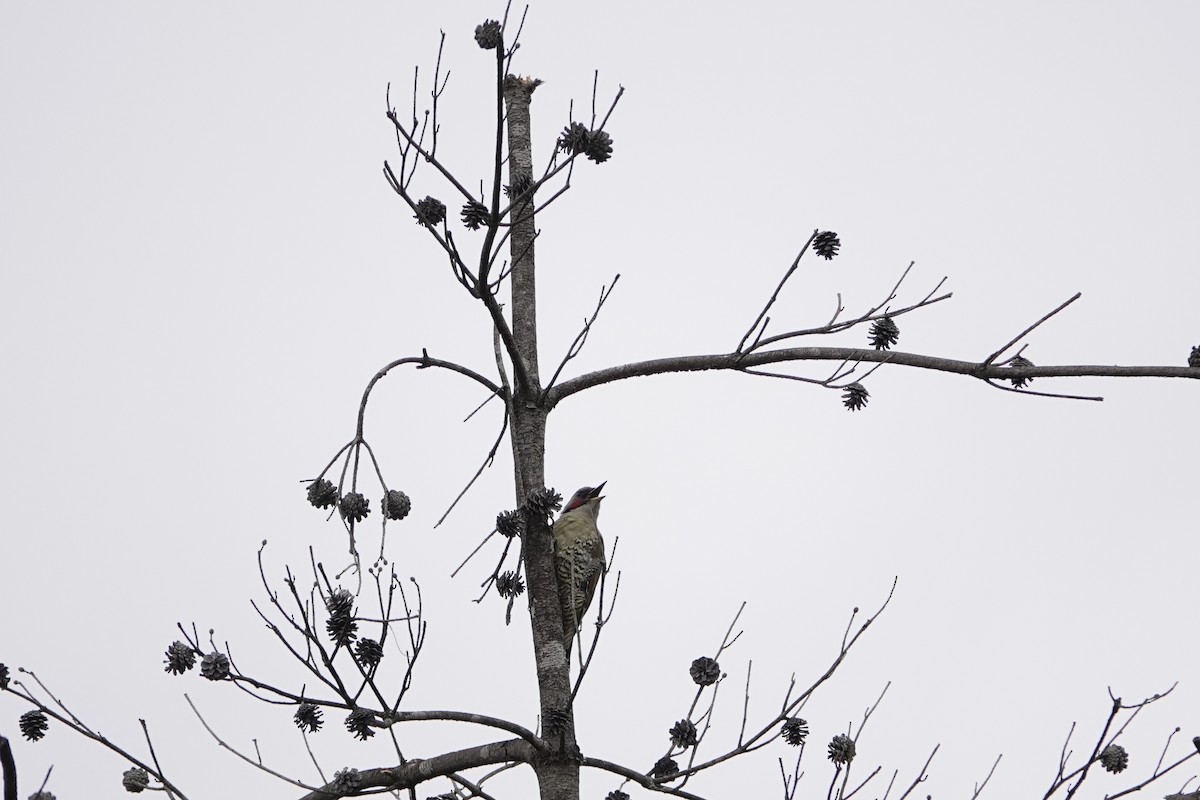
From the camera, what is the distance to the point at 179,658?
411 cm

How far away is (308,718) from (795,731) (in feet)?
5.83

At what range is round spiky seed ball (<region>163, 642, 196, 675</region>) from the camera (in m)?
4.11

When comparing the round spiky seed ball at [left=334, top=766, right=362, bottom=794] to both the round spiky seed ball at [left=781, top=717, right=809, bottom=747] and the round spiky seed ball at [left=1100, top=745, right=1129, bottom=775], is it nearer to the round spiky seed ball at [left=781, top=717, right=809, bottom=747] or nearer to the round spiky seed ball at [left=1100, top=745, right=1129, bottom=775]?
the round spiky seed ball at [left=781, top=717, right=809, bottom=747]

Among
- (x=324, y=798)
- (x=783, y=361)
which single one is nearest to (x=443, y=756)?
(x=324, y=798)

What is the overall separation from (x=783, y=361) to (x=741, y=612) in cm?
95

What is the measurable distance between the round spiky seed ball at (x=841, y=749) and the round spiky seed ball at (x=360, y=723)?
1788 millimetres

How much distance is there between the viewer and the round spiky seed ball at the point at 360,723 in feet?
12.8

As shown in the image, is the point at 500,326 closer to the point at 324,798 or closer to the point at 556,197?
the point at 556,197

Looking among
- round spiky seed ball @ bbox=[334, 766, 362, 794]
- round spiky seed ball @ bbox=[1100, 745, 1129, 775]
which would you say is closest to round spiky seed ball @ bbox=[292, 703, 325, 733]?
round spiky seed ball @ bbox=[334, 766, 362, 794]

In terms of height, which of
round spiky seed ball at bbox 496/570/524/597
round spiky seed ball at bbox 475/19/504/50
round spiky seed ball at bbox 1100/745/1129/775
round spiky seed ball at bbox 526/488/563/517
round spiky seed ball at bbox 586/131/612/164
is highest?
round spiky seed ball at bbox 475/19/504/50

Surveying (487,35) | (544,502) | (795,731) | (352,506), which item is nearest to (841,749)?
(795,731)

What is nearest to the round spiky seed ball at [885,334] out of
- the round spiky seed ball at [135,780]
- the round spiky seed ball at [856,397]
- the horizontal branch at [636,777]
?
the round spiky seed ball at [856,397]

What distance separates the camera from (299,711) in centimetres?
420

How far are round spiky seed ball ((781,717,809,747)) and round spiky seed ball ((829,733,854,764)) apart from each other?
0.57 feet
